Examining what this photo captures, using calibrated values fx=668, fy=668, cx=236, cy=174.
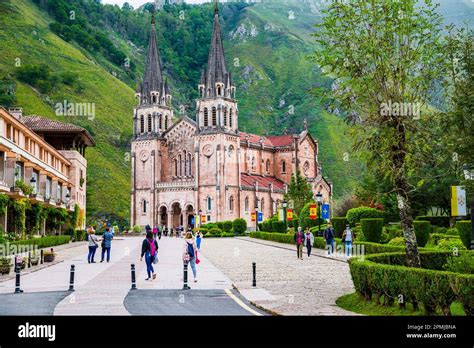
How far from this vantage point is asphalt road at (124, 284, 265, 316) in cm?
1482

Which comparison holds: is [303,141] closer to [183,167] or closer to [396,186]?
[183,167]

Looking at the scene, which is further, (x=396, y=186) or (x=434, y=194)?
(x=434, y=194)

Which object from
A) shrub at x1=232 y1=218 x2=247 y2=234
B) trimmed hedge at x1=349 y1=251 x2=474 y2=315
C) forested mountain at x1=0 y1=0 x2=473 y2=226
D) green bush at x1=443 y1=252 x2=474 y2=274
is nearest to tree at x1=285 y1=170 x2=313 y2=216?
forested mountain at x1=0 y1=0 x2=473 y2=226

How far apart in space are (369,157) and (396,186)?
1.30m

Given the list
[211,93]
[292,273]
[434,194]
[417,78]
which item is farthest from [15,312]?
[211,93]

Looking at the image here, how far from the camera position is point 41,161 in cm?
5506

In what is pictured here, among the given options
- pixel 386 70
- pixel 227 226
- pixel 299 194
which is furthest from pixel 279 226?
pixel 386 70

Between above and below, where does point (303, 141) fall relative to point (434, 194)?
above

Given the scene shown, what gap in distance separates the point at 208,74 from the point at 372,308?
88411 mm

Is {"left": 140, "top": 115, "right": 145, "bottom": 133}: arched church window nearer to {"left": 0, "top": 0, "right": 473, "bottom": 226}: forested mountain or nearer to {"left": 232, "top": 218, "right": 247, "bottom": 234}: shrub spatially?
{"left": 0, "top": 0, "right": 473, "bottom": 226}: forested mountain

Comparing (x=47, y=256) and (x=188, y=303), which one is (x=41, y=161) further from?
(x=188, y=303)

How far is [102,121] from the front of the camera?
120 m

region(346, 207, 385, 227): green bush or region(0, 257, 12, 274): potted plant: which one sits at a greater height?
region(346, 207, 385, 227): green bush
